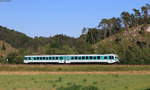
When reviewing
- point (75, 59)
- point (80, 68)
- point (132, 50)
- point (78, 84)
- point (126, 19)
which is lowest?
point (78, 84)

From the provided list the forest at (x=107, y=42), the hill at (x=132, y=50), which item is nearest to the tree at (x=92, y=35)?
the forest at (x=107, y=42)

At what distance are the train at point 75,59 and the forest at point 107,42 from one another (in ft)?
24.8

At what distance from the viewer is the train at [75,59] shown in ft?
197

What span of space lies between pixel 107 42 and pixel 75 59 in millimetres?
30567

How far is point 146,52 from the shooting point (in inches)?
2805

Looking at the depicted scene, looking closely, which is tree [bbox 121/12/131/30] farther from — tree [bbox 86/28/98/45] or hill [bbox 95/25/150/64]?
hill [bbox 95/25/150/64]

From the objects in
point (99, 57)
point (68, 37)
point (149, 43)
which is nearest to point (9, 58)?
point (99, 57)

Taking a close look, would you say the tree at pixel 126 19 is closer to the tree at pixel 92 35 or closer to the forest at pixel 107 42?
the forest at pixel 107 42

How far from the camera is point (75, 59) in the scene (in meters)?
62.7

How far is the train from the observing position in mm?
60094

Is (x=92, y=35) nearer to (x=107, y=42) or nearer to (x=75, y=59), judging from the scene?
(x=107, y=42)

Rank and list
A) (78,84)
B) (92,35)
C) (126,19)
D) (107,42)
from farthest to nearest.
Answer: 1. (92,35)
2. (126,19)
3. (107,42)
4. (78,84)

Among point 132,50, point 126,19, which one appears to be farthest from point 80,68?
point 126,19

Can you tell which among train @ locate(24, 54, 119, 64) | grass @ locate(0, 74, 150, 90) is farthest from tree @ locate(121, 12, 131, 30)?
grass @ locate(0, 74, 150, 90)
